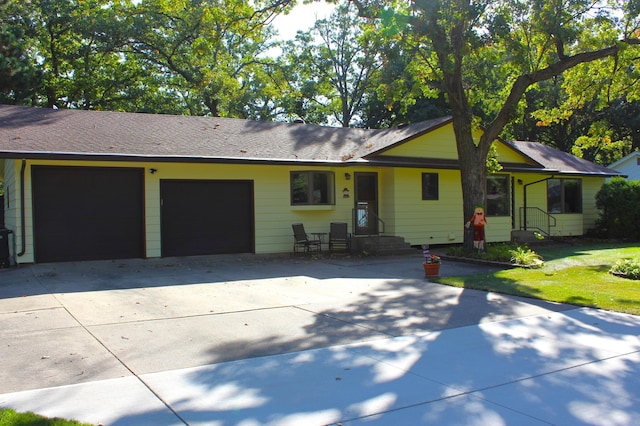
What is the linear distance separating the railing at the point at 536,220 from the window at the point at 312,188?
8993mm

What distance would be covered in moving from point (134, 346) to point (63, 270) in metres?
7.34

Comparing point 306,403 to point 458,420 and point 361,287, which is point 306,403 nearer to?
point 458,420

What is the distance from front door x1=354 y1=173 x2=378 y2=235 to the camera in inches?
693

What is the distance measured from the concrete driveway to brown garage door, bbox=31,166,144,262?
3164 mm

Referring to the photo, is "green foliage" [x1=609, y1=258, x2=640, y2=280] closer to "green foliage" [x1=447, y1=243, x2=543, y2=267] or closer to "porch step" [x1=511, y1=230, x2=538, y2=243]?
"green foliage" [x1=447, y1=243, x2=543, y2=267]

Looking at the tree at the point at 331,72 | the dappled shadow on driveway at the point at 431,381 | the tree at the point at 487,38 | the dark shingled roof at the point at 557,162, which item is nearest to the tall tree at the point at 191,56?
the tree at the point at 331,72

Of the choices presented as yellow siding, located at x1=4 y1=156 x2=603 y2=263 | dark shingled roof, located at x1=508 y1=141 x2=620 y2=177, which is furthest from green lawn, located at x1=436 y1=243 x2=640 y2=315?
dark shingled roof, located at x1=508 y1=141 x2=620 y2=177

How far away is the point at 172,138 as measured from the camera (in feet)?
50.2

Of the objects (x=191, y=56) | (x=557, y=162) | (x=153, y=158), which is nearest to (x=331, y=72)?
(x=191, y=56)

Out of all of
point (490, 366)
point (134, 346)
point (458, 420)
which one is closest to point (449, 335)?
point (490, 366)

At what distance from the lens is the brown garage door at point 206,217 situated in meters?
14.7

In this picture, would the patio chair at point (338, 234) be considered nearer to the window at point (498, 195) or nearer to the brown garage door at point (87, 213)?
the brown garage door at point (87, 213)

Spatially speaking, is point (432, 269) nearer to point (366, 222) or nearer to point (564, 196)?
point (366, 222)

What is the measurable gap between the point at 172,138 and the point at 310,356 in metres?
11.1
